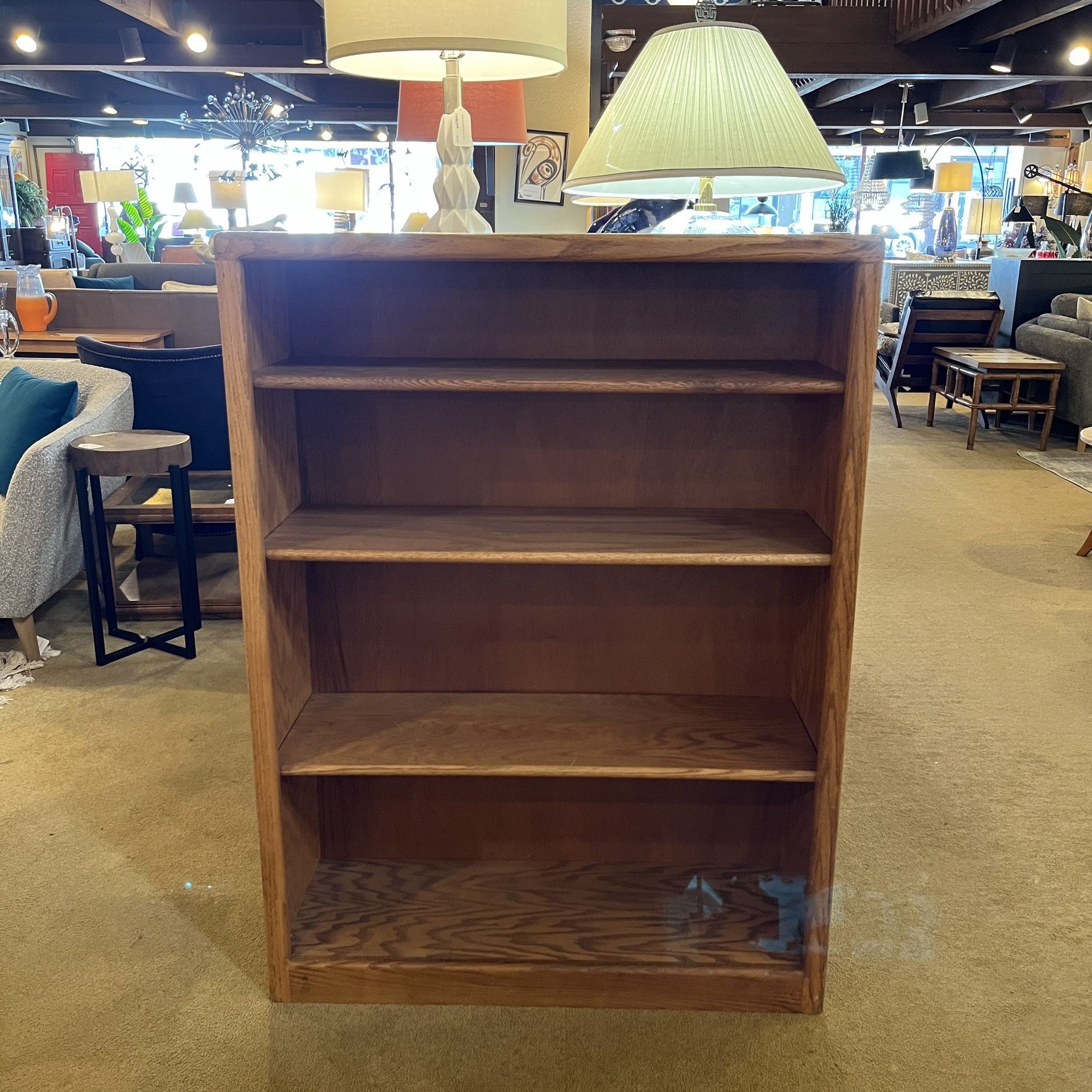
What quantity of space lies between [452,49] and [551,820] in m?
1.47

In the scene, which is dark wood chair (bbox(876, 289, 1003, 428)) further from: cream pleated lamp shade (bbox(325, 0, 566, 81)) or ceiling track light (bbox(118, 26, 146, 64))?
ceiling track light (bbox(118, 26, 146, 64))

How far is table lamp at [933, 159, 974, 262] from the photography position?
32.7ft

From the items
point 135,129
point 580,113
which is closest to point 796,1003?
point 580,113

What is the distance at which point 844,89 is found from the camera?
405 inches

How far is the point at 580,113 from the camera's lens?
3857mm

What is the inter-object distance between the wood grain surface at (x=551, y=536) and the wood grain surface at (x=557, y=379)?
0.81 ft

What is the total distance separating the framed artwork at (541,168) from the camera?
3889mm

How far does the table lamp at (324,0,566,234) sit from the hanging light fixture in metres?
8.26

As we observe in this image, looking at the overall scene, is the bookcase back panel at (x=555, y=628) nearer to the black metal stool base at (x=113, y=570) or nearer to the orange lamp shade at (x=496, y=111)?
the orange lamp shade at (x=496, y=111)

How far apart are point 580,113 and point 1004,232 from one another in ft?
33.0

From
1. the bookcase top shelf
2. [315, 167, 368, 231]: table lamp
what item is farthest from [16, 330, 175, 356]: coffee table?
the bookcase top shelf

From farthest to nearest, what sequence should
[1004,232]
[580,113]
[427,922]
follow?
1. [1004,232]
2. [580,113]
3. [427,922]

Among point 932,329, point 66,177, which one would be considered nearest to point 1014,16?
point 932,329

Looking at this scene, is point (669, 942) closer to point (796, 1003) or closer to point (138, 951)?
point (796, 1003)
